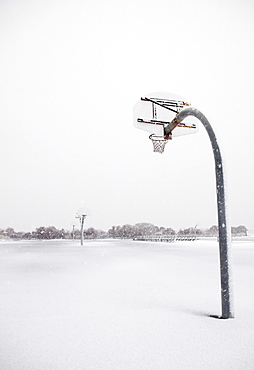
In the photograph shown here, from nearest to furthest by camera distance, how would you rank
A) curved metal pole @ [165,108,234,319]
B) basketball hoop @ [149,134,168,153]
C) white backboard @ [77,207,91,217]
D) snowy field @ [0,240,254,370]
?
snowy field @ [0,240,254,370] < curved metal pole @ [165,108,234,319] < basketball hoop @ [149,134,168,153] < white backboard @ [77,207,91,217]

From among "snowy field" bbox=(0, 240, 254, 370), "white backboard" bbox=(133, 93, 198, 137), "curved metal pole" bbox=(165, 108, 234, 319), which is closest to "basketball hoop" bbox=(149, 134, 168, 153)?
"white backboard" bbox=(133, 93, 198, 137)

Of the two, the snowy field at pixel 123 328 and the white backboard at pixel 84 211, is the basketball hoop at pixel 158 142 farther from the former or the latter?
the white backboard at pixel 84 211

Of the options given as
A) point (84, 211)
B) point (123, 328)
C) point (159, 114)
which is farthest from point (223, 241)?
point (84, 211)

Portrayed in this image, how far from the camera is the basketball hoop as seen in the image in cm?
631

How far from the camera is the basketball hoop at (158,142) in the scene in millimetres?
6312

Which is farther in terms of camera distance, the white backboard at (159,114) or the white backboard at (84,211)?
the white backboard at (84,211)

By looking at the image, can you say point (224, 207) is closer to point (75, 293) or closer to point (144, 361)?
point (144, 361)

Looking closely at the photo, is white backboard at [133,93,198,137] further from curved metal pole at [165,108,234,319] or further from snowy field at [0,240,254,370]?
snowy field at [0,240,254,370]

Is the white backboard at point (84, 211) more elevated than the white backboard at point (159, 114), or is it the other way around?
the white backboard at point (159, 114)

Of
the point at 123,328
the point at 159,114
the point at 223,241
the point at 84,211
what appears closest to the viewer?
the point at 123,328

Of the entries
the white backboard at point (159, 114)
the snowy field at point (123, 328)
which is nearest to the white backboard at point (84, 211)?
the snowy field at point (123, 328)

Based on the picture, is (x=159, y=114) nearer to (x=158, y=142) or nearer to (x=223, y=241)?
(x=158, y=142)

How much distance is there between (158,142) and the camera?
21.3ft

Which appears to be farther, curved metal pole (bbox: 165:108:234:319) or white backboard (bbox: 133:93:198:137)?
white backboard (bbox: 133:93:198:137)
